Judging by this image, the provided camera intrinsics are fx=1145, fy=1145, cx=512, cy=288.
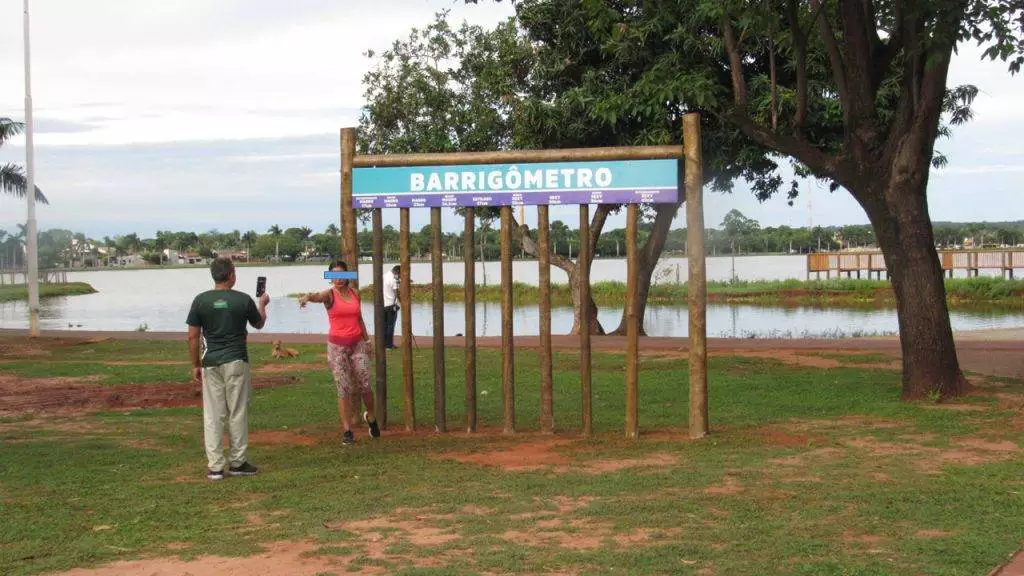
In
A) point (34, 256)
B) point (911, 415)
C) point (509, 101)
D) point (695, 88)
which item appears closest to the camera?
point (911, 415)

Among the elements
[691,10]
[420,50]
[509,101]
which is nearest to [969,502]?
[691,10]

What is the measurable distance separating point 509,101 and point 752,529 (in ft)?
59.6

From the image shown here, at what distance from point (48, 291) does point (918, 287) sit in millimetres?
70431

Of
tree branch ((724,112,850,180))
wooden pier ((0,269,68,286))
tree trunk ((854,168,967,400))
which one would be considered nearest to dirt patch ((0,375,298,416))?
tree branch ((724,112,850,180))

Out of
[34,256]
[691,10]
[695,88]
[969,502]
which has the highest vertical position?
[691,10]

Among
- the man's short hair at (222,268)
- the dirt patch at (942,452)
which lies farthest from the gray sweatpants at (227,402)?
the dirt patch at (942,452)

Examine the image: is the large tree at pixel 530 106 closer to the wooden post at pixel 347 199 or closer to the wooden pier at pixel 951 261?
the wooden post at pixel 347 199

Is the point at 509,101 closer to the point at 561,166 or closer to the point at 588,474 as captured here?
the point at 561,166

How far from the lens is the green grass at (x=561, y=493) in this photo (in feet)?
21.2

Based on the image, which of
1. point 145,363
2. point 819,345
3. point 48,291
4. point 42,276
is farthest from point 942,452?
point 42,276

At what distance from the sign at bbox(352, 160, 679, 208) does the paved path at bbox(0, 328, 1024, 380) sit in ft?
24.6

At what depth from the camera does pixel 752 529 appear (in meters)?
6.94

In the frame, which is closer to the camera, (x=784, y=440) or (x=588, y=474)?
(x=588, y=474)

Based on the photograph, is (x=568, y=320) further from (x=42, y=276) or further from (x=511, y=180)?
(x=42, y=276)
